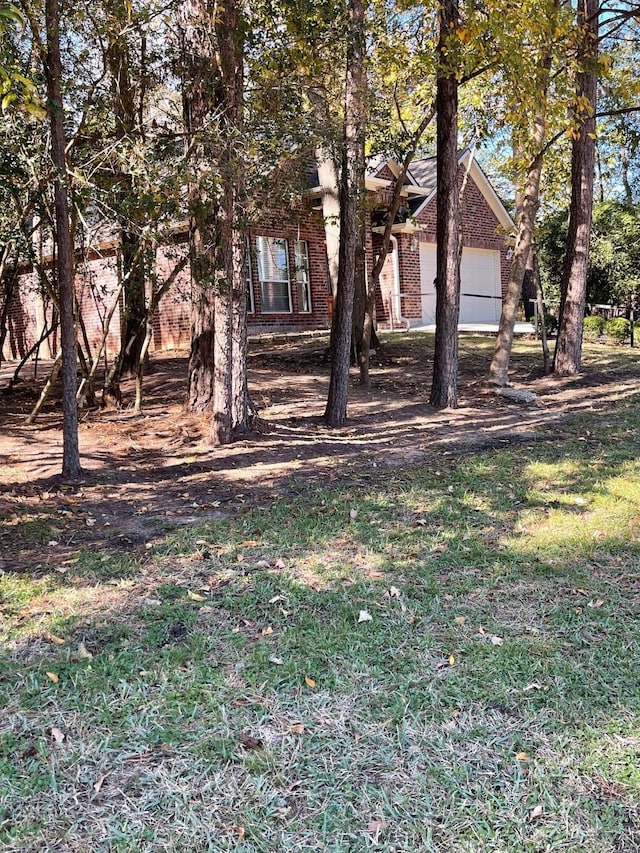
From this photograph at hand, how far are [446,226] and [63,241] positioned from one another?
5.21 m

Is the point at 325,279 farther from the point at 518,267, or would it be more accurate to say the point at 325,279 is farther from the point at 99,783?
the point at 99,783

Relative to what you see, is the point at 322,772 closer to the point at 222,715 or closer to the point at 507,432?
the point at 222,715

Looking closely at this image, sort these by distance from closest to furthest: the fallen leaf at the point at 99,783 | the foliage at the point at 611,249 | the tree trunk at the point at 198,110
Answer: the fallen leaf at the point at 99,783 < the tree trunk at the point at 198,110 < the foliage at the point at 611,249

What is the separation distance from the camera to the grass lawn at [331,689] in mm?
2205

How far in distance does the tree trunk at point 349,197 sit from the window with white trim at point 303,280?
10017mm

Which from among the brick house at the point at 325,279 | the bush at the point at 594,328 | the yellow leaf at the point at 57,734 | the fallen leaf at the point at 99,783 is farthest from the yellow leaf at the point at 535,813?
the bush at the point at 594,328

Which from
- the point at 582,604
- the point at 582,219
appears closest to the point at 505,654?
the point at 582,604

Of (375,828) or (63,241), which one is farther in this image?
(63,241)

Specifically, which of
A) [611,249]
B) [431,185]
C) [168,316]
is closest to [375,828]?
[168,316]

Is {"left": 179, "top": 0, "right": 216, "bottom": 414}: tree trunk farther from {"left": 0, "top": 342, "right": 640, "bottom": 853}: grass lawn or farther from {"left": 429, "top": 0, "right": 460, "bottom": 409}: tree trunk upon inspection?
{"left": 0, "top": 342, "right": 640, "bottom": 853}: grass lawn

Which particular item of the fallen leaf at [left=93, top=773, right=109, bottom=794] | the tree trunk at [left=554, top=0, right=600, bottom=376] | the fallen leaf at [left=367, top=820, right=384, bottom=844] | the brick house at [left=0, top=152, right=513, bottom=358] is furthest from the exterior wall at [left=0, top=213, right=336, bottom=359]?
the fallen leaf at [left=367, top=820, right=384, bottom=844]

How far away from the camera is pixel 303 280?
725 inches

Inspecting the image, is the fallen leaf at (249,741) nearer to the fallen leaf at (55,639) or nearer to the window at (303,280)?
the fallen leaf at (55,639)

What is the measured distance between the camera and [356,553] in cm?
445
